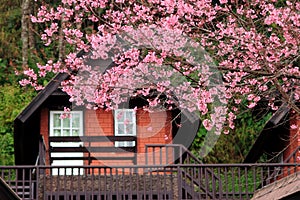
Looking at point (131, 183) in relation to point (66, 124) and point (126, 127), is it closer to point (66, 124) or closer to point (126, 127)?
point (126, 127)

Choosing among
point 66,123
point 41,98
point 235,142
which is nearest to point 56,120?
point 66,123

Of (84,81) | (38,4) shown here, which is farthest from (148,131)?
(38,4)

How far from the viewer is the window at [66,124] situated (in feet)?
77.4

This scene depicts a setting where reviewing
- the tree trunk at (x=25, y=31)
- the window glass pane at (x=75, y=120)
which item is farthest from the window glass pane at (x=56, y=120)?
the tree trunk at (x=25, y=31)

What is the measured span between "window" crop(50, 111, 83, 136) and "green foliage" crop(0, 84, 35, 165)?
16.1ft

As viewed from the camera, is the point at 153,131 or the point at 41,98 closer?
the point at 41,98

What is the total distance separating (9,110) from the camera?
97.3ft

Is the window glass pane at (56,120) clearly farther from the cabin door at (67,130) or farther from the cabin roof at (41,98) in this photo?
the cabin roof at (41,98)

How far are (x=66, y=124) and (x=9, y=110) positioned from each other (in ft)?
20.8

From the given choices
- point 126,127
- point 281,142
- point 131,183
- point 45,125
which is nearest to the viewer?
point 131,183

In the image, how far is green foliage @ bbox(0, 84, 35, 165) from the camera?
93.9 ft

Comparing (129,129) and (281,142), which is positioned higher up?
(129,129)

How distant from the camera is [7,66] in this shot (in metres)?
32.2

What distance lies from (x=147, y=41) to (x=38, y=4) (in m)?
19.6
